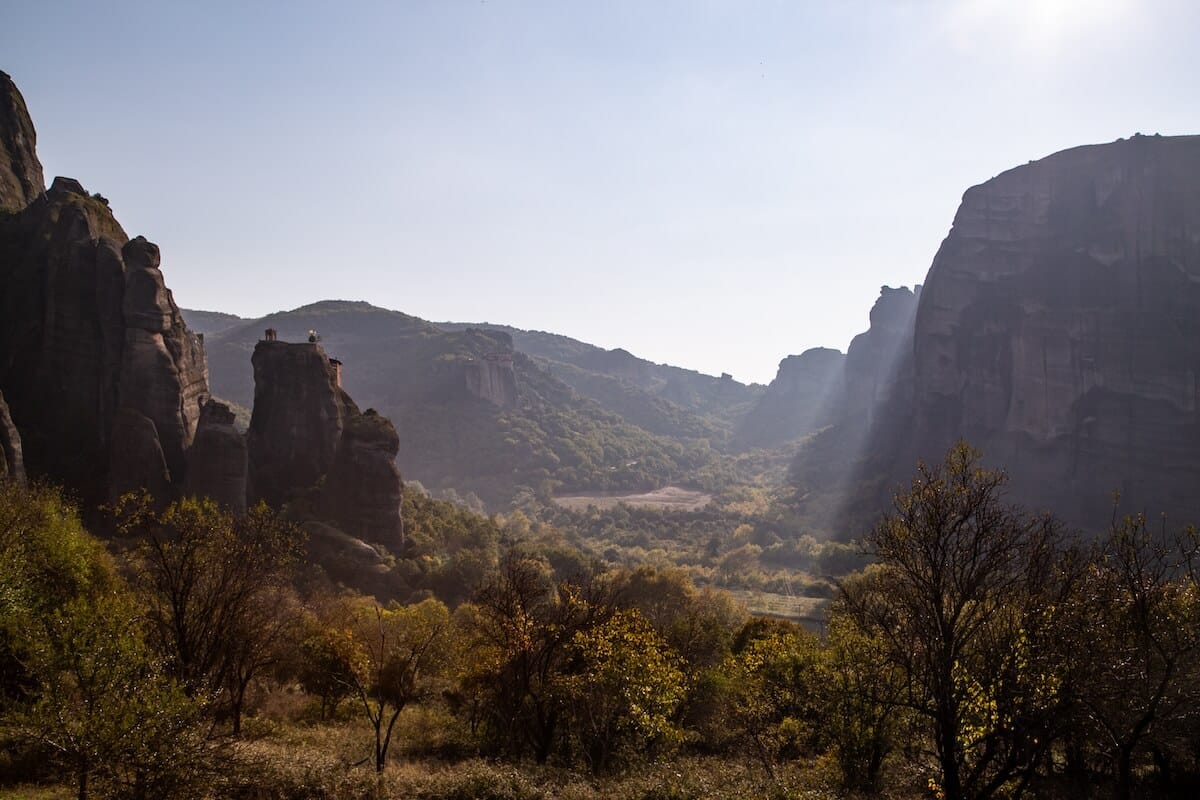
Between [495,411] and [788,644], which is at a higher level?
[495,411]

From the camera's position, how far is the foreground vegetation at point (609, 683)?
1577 cm

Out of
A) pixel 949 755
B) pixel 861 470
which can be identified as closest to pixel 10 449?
pixel 949 755

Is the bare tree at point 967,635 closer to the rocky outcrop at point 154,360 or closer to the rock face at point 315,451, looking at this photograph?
the rock face at point 315,451

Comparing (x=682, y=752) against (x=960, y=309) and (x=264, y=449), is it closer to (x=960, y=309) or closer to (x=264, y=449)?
(x=264, y=449)

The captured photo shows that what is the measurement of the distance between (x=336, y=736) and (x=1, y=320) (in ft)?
136

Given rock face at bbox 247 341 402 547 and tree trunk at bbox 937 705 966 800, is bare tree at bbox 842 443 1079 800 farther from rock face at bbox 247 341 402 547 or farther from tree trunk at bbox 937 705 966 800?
rock face at bbox 247 341 402 547

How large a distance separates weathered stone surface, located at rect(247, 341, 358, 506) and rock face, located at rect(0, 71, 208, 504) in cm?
529

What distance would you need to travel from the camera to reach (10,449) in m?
38.9

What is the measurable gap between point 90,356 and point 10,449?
11.9 meters

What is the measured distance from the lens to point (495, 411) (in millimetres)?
184500

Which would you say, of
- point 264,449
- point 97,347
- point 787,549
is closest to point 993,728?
point 264,449

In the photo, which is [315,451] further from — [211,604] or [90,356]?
[211,604]

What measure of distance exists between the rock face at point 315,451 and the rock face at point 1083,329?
3651 inches

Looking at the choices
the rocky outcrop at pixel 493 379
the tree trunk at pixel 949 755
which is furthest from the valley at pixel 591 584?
the rocky outcrop at pixel 493 379
